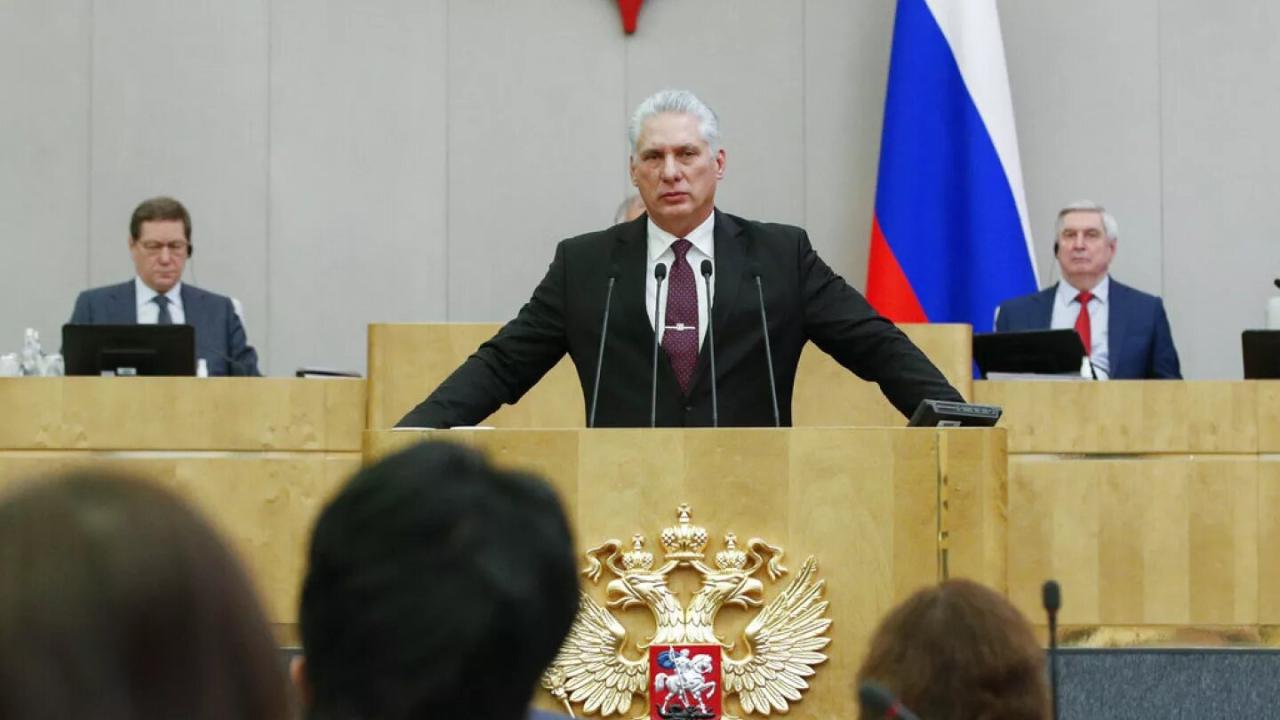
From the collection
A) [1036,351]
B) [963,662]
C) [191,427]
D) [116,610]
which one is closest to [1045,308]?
[1036,351]

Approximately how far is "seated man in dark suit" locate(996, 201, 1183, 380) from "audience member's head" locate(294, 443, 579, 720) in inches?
230

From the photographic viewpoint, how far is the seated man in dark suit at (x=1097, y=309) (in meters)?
6.72

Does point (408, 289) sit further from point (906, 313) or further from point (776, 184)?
point (906, 313)

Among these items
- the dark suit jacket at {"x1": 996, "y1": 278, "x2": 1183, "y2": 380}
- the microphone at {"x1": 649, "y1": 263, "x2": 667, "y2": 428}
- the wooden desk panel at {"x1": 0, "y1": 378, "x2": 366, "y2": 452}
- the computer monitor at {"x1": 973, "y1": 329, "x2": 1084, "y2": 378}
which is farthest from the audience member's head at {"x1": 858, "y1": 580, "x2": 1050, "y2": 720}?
the dark suit jacket at {"x1": 996, "y1": 278, "x2": 1183, "y2": 380}

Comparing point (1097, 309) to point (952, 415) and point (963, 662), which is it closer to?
point (952, 415)

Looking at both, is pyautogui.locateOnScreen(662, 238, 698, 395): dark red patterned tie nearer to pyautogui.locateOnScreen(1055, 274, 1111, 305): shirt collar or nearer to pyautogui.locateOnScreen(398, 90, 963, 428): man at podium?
pyautogui.locateOnScreen(398, 90, 963, 428): man at podium

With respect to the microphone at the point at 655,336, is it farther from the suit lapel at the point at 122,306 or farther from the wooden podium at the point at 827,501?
the suit lapel at the point at 122,306

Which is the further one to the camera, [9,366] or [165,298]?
[165,298]

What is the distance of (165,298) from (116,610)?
6.37m

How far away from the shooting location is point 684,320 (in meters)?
4.16

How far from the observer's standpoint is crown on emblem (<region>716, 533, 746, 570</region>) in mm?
3203

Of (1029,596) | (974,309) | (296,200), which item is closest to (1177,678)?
(1029,596)

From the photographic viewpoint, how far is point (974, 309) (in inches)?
291

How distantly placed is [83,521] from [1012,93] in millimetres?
7348
